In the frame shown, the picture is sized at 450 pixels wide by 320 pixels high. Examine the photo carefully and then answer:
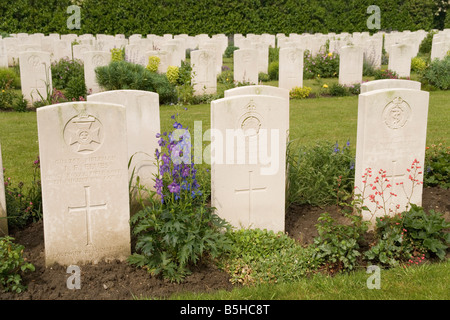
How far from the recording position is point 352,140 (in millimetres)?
8617

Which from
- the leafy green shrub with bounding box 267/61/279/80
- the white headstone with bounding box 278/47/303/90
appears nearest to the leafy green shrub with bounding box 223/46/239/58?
the leafy green shrub with bounding box 267/61/279/80

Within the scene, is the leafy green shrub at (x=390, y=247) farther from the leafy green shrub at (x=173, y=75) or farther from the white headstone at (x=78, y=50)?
the white headstone at (x=78, y=50)

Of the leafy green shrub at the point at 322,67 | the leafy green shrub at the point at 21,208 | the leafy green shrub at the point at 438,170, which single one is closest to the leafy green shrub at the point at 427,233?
the leafy green shrub at the point at 438,170

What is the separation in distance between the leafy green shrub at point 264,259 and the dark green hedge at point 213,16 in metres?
24.5

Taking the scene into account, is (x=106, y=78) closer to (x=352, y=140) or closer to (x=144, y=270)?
(x=352, y=140)

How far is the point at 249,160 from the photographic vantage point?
15.8ft

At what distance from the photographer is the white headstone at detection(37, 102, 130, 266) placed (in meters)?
4.17

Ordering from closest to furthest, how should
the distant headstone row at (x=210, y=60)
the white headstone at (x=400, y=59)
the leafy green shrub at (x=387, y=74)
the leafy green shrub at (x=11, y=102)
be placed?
the leafy green shrub at (x=11, y=102)
the distant headstone row at (x=210, y=60)
the leafy green shrub at (x=387, y=74)
the white headstone at (x=400, y=59)

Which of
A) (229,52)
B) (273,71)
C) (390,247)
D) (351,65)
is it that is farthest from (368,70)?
(390,247)

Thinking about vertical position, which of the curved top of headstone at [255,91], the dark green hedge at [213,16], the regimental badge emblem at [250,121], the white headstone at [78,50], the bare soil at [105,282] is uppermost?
the dark green hedge at [213,16]

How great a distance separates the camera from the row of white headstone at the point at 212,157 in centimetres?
423

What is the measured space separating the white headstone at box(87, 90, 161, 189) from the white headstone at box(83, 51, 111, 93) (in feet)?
23.4
